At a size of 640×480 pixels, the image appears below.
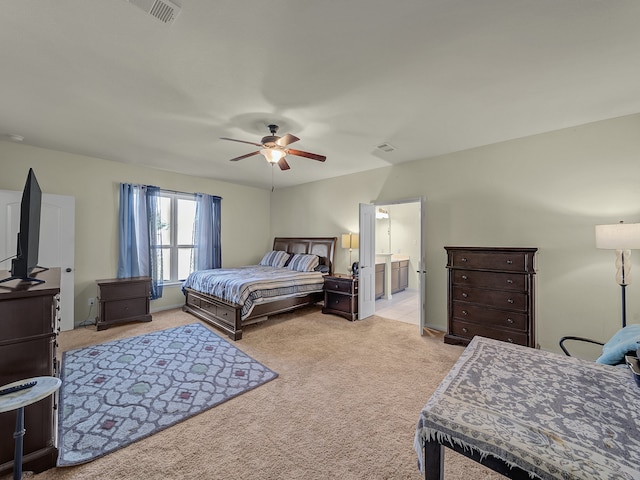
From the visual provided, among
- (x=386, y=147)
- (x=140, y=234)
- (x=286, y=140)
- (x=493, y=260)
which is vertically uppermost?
(x=386, y=147)

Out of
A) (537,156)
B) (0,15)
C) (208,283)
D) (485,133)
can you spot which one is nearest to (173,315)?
(208,283)

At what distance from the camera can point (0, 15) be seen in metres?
1.64

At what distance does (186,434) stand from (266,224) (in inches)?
212

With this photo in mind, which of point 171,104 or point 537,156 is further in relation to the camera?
point 537,156

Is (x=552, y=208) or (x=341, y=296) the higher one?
(x=552, y=208)

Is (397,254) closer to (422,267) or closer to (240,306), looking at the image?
(422,267)

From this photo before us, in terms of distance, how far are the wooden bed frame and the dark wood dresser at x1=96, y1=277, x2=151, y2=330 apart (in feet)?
2.38

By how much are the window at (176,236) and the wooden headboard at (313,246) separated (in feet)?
6.59

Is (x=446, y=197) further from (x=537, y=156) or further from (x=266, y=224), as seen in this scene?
(x=266, y=224)

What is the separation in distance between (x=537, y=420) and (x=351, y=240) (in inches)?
164

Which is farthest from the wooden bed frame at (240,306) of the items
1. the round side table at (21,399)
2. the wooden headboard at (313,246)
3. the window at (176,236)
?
the round side table at (21,399)

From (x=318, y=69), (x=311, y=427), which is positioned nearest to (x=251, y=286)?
(x=311, y=427)

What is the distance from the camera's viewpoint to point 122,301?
4.30 metres

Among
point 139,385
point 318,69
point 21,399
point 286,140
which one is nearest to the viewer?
point 21,399
